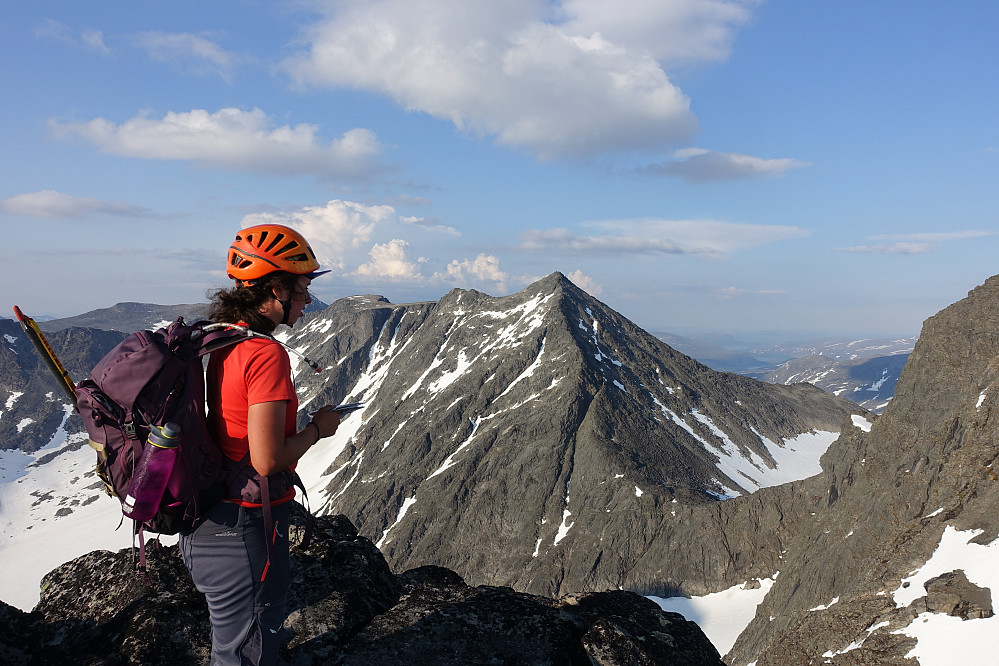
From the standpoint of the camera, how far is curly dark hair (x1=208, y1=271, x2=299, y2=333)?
4.54 meters

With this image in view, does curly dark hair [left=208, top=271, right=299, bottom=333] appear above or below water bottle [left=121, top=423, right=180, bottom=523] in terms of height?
above

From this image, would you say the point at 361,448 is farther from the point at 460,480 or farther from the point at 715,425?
the point at 715,425

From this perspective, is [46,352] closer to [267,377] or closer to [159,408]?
[159,408]

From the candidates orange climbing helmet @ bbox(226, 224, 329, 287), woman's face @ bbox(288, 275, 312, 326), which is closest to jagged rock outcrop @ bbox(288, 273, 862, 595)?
woman's face @ bbox(288, 275, 312, 326)

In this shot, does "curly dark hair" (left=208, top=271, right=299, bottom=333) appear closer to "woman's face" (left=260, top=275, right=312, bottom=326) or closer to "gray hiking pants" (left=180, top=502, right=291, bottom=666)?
"woman's face" (left=260, top=275, right=312, bottom=326)

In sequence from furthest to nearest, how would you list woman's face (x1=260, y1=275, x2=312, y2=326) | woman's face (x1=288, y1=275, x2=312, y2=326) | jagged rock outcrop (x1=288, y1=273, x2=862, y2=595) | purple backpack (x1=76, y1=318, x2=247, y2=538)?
1. jagged rock outcrop (x1=288, y1=273, x2=862, y2=595)
2. woman's face (x1=288, y1=275, x2=312, y2=326)
3. woman's face (x1=260, y1=275, x2=312, y2=326)
4. purple backpack (x1=76, y1=318, x2=247, y2=538)

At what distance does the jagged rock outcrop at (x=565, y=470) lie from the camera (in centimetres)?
9994

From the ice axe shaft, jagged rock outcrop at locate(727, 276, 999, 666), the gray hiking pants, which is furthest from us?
jagged rock outcrop at locate(727, 276, 999, 666)

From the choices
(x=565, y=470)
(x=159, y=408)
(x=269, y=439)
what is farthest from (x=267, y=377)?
(x=565, y=470)

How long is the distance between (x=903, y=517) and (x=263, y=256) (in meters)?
62.0

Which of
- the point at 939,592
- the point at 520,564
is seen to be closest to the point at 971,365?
the point at 939,592

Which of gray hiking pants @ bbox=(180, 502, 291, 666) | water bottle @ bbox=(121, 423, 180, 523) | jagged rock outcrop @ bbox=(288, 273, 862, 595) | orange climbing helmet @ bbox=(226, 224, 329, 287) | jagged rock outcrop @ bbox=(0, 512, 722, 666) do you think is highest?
orange climbing helmet @ bbox=(226, 224, 329, 287)

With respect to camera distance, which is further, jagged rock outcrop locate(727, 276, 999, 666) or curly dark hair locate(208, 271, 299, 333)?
jagged rock outcrop locate(727, 276, 999, 666)

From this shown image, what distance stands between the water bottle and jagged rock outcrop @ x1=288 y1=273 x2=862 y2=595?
4181 inches
